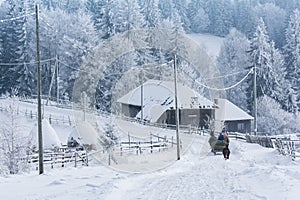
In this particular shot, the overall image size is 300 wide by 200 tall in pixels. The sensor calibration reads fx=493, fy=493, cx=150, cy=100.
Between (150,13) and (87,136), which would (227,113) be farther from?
(150,13)

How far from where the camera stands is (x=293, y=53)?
87.9 m

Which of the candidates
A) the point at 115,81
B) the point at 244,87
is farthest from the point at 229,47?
the point at 115,81

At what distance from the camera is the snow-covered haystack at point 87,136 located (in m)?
35.5

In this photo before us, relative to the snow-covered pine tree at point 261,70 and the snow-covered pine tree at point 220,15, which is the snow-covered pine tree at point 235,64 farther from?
the snow-covered pine tree at point 220,15

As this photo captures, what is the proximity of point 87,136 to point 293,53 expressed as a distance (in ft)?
199

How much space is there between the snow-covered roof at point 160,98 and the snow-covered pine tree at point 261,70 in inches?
735

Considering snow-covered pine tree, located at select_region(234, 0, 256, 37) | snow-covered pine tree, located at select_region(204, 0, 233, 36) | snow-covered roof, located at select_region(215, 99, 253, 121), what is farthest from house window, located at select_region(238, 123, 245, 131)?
snow-covered pine tree, located at select_region(204, 0, 233, 36)

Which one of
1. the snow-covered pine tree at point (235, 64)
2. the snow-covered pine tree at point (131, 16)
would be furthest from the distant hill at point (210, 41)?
the snow-covered pine tree at point (131, 16)

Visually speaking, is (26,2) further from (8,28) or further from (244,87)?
(244,87)

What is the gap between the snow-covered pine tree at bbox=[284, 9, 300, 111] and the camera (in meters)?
83.2

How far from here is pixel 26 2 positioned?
85688mm

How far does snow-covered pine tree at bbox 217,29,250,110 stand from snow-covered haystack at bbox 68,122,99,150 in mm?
45795

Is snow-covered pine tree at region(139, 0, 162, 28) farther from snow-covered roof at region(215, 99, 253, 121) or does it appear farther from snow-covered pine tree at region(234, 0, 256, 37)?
snow-covered pine tree at region(234, 0, 256, 37)

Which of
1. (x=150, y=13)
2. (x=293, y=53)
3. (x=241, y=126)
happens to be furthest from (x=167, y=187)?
(x=150, y=13)
